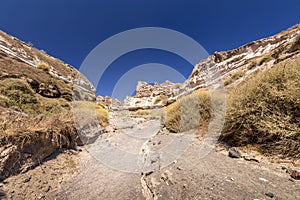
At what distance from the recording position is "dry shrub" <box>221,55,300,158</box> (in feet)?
8.95

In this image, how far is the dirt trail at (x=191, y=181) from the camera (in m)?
1.82

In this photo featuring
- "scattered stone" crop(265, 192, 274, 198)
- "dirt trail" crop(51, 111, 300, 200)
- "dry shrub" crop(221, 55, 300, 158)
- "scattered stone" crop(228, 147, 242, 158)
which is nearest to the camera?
"scattered stone" crop(265, 192, 274, 198)

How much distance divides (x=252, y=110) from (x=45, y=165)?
5020 mm

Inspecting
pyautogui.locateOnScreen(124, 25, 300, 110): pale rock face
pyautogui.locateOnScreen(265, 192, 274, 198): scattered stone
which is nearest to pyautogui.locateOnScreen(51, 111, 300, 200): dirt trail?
pyautogui.locateOnScreen(265, 192, 274, 198): scattered stone

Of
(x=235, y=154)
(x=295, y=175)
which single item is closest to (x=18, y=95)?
(x=235, y=154)

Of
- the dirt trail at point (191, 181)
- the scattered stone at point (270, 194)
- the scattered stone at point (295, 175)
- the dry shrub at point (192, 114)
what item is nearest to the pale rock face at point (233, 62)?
the dry shrub at point (192, 114)

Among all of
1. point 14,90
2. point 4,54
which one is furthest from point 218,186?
point 4,54

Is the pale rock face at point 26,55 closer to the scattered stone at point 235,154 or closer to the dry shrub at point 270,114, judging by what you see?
the dry shrub at point 270,114

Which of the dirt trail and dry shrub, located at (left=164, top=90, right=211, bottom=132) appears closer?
the dirt trail

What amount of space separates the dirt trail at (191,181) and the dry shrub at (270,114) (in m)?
0.63

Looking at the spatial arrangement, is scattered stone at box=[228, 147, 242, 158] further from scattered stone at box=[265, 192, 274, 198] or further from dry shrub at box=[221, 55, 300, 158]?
scattered stone at box=[265, 192, 274, 198]

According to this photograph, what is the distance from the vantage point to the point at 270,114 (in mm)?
3199

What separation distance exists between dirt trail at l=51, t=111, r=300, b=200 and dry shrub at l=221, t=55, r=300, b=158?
2.06 feet

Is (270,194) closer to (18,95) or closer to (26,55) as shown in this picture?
(18,95)
